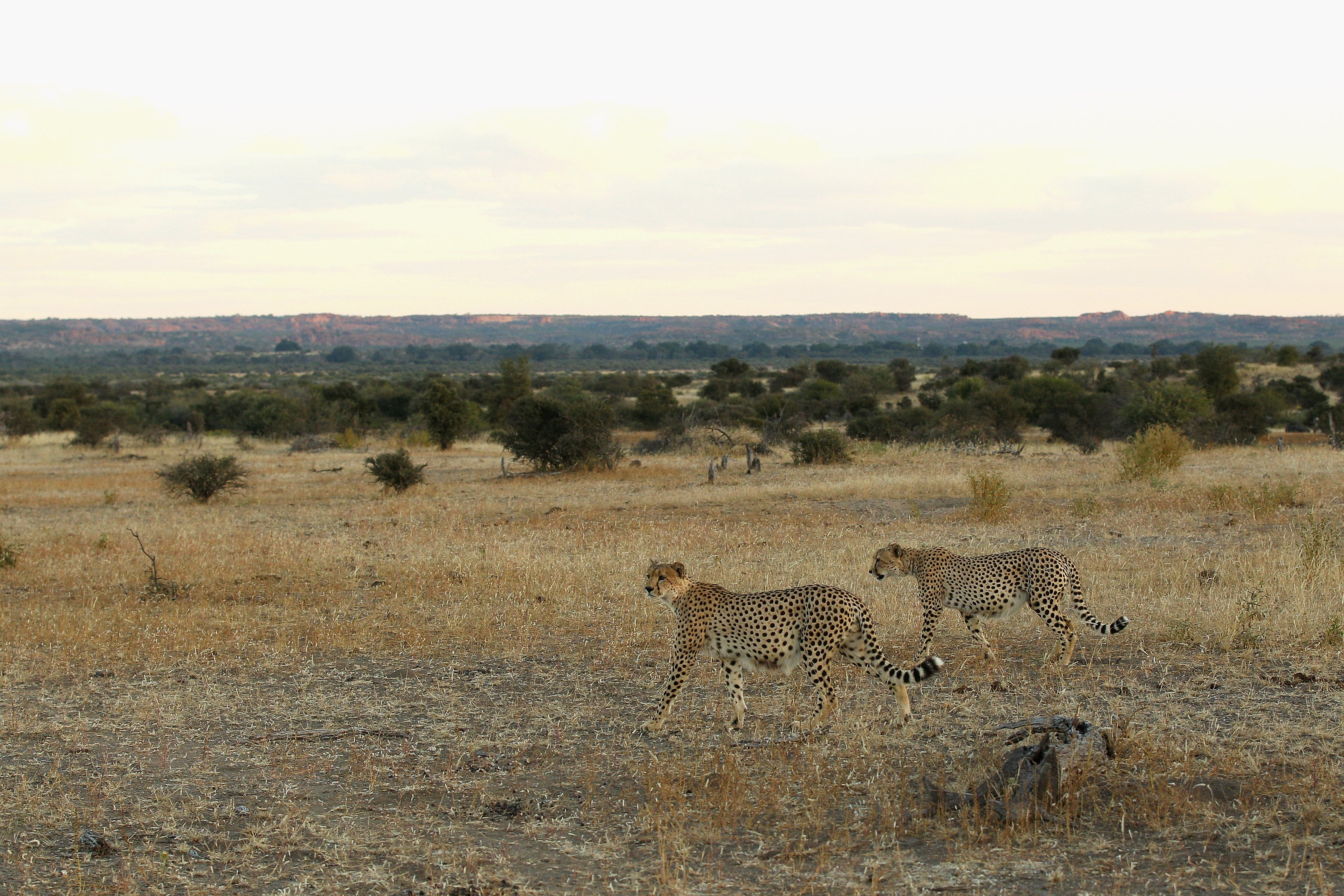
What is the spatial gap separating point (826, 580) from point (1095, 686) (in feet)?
13.3

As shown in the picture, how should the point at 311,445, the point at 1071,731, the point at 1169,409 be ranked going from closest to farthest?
the point at 1071,731
the point at 1169,409
the point at 311,445

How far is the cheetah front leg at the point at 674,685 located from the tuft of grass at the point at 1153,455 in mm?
16267

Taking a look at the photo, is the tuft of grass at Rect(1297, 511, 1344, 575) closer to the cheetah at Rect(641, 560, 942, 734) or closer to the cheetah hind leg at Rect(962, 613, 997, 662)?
the cheetah hind leg at Rect(962, 613, 997, 662)

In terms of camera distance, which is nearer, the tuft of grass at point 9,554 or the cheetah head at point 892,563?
the cheetah head at point 892,563

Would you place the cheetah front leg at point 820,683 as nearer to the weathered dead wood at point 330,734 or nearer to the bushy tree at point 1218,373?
the weathered dead wood at point 330,734

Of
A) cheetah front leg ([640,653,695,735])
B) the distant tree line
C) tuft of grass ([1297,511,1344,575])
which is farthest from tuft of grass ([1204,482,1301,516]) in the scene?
cheetah front leg ([640,653,695,735])

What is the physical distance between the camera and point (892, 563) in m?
8.95

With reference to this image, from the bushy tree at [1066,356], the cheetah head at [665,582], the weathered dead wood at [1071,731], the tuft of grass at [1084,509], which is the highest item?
the bushy tree at [1066,356]

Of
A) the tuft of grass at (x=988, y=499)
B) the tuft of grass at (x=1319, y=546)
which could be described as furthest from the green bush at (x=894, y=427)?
the tuft of grass at (x=1319, y=546)

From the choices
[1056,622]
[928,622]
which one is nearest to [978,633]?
[928,622]

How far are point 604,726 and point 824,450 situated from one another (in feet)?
69.2

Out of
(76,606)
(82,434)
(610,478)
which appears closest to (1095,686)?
(76,606)

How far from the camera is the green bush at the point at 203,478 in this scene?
74.4 feet

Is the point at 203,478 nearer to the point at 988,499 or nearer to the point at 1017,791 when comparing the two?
the point at 988,499
